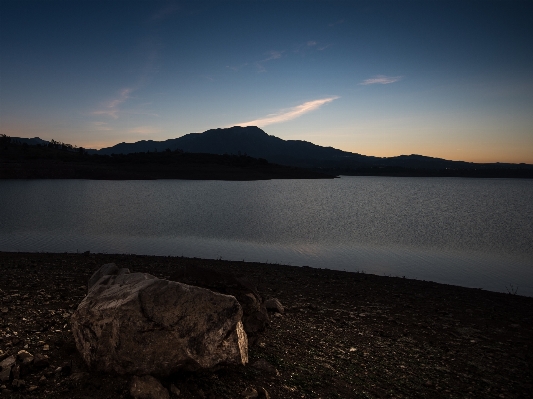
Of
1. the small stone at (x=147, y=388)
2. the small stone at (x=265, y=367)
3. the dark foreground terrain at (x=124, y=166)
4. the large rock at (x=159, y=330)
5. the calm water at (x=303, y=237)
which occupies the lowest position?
the calm water at (x=303, y=237)

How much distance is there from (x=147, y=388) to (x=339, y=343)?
15.0 ft

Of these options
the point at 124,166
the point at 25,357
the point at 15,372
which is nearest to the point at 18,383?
the point at 15,372

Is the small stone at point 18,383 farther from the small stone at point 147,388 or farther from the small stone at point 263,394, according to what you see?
the small stone at point 263,394

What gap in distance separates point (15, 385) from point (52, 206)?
140 feet

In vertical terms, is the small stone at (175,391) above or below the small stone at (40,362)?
below

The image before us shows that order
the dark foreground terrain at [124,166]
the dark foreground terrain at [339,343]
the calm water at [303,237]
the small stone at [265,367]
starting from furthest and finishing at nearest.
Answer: the dark foreground terrain at [124,166], the calm water at [303,237], the small stone at [265,367], the dark foreground terrain at [339,343]

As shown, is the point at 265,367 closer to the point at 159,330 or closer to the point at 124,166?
the point at 159,330

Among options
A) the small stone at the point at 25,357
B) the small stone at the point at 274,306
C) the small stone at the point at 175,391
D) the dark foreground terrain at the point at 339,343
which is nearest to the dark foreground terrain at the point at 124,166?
the dark foreground terrain at the point at 339,343

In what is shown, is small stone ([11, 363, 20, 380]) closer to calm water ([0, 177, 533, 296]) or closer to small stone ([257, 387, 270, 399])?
small stone ([257, 387, 270, 399])

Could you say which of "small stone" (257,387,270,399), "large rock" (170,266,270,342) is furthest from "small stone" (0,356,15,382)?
"small stone" (257,387,270,399)

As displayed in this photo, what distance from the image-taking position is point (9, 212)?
A: 1426 inches

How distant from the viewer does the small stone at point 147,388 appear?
5.30 meters

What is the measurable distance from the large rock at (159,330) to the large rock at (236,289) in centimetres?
173

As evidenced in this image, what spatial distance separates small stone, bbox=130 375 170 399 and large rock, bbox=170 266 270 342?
8.79ft
